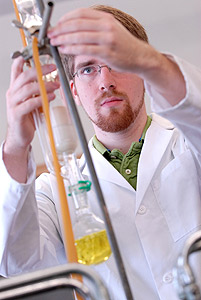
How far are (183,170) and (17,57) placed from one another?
2.07 feet

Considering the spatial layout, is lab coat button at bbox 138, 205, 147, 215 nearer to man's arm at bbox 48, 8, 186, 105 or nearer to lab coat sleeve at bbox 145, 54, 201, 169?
lab coat sleeve at bbox 145, 54, 201, 169

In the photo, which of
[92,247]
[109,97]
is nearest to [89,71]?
[109,97]

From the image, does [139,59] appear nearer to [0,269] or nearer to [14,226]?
[14,226]

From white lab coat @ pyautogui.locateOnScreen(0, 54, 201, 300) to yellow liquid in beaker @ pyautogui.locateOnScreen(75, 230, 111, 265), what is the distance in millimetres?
277

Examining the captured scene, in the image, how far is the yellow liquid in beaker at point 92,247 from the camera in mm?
704

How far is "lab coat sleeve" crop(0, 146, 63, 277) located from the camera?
3.14 feet

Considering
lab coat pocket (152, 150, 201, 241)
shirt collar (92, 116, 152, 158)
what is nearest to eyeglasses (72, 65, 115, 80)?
shirt collar (92, 116, 152, 158)

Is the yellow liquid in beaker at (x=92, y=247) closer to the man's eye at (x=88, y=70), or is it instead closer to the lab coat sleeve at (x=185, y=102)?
the lab coat sleeve at (x=185, y=102)

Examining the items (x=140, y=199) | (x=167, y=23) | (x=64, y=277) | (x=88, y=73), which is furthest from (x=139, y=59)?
(x=167, y=23)

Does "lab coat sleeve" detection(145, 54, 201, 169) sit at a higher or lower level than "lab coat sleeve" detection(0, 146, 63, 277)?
higher

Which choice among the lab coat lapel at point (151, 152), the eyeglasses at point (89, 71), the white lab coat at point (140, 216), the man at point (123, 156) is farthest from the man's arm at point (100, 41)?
the eyeglasses at point (89, 71)

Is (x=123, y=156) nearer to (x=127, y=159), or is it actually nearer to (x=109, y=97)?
(x=127, y=159)

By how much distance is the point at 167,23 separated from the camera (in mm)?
2830

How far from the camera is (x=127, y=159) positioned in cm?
138
